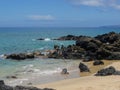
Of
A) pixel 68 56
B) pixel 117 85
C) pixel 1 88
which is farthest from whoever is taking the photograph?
pixel 68 56

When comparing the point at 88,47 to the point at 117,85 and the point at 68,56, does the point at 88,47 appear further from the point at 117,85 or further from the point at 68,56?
the point at 117,85

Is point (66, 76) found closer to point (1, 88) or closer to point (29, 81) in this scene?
point (29, 81)

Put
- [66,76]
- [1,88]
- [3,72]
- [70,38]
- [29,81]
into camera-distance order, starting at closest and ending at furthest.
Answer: [1,88], [29,81], [66,76], [3,72], [70,38]

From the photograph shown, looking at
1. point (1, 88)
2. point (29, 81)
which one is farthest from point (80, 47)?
point (1, 88)

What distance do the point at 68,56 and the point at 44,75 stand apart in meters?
16.1

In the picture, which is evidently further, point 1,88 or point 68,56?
point 68,56

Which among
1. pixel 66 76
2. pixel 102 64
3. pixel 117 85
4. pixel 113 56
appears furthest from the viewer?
pixel 113 56

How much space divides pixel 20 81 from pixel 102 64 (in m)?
11.0

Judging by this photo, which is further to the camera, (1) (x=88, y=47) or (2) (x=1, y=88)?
(1) (x=88, y=47)

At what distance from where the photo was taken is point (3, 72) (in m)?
32.8

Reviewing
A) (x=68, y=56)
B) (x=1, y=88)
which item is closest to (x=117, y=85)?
(x=1, y=88)

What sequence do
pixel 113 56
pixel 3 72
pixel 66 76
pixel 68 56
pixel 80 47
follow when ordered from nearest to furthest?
pixel 66 76 → pixel 3 72 → pixel 113 56 → pixel 68 56 → pixel 80 47

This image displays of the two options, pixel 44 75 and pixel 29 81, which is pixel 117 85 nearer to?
pixel 29 81

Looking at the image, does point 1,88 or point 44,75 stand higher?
point 1,88
